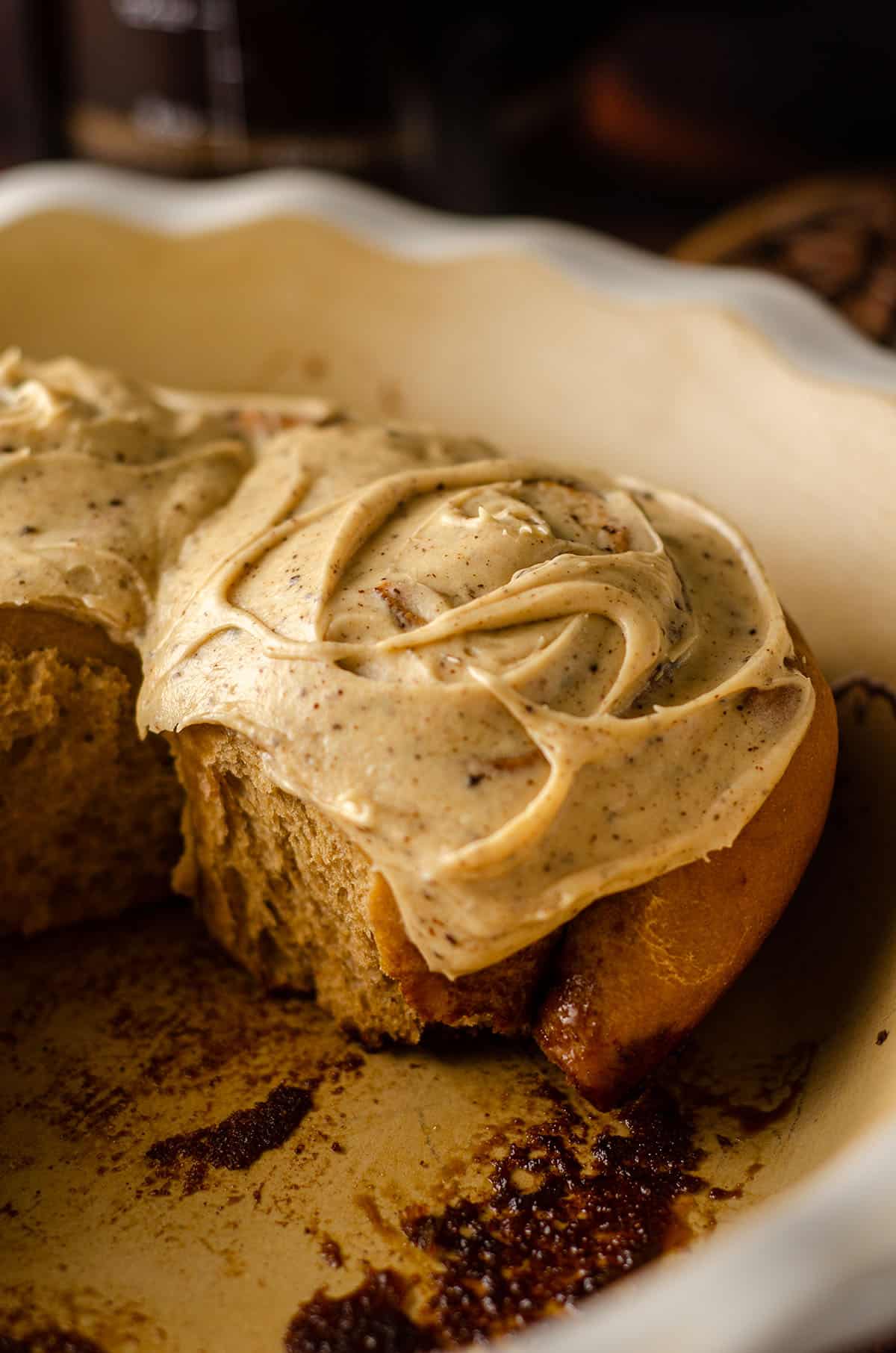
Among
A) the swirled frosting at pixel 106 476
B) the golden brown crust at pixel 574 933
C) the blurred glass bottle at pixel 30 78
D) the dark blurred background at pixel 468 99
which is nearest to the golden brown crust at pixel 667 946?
the golden brown crust at pixel 574 933

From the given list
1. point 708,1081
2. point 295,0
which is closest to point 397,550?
point 708,1081

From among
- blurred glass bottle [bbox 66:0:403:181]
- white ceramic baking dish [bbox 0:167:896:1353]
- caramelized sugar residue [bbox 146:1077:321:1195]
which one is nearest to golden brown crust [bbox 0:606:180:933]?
caramelized sugar residue [bbox 146:1077:321:1195]

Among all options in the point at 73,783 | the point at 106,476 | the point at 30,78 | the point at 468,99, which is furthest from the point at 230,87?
the point at 73,783

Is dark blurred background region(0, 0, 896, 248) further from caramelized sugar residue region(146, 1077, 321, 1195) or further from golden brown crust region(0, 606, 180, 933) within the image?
caramelized sugar residue region(146, 1077, 321, 1195)

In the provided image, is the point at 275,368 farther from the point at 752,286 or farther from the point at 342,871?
the point at 342,871

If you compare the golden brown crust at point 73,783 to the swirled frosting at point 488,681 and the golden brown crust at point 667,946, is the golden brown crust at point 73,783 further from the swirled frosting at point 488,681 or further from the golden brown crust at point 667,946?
the golden brown crust at point 667,946

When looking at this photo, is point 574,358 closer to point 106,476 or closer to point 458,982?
point 106,476

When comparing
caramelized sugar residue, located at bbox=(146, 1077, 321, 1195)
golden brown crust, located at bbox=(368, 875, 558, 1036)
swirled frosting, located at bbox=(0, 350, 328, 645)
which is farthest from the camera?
swirled frosting, located at bbox=(0, 350, 328, 645)
